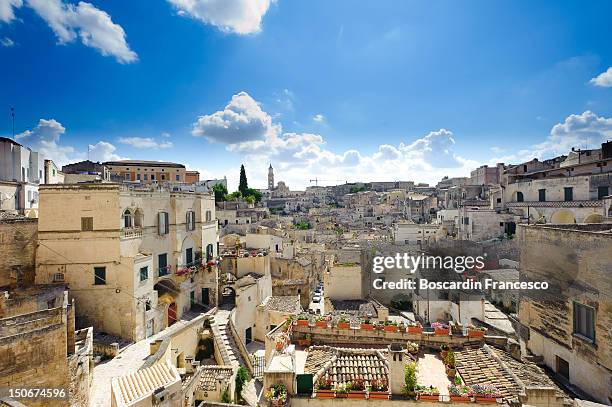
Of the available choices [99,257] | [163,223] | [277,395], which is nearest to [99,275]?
[99,257]

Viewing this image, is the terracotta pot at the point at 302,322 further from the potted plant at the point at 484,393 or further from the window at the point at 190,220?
the window at the point at 190,220

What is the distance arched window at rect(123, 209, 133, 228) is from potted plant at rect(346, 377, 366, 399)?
53.5 ft

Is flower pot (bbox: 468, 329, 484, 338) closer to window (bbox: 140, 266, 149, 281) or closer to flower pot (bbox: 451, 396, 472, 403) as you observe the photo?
flower pot (bbox: 451, 396, 472, 403)

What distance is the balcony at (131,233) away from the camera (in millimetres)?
19516

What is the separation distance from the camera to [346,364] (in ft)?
33.9

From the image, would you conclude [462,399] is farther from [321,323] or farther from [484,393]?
[321,323]

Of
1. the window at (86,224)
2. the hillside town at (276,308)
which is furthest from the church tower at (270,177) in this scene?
the window at (86,224)

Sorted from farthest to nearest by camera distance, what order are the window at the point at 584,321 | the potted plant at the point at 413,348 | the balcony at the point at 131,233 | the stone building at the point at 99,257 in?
the balcony at the point at 131,233
the stone building at the point at 99,257
the window at the point at 584,321
the potted plant at the point at 413,348

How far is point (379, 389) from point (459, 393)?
80.0 inches

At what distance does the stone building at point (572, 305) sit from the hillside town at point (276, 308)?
6 centimetres

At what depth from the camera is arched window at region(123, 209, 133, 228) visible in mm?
19766

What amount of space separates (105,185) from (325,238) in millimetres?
34769

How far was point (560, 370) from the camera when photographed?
12953mm

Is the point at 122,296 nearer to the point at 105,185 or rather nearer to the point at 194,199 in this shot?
the point at 105,185
